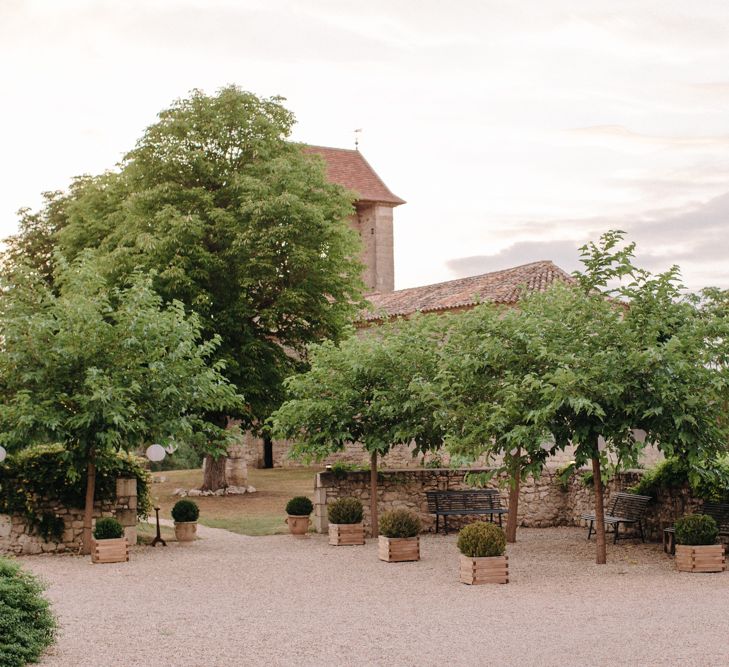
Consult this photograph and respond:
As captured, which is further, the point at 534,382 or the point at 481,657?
the point at 534,382

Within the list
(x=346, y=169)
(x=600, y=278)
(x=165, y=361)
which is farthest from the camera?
(x=346, y=169)

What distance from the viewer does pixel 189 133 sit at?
91.9ft

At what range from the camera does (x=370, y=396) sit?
1992 cm

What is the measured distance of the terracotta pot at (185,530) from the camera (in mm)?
20344

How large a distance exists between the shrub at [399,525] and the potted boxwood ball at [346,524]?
2.39m

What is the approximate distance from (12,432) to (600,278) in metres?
10.4

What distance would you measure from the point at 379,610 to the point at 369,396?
26.3 ft

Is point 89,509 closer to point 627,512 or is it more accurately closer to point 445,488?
point 445,488

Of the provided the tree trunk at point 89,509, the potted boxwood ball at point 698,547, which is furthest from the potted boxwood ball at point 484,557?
the tree trunk at point 89,509

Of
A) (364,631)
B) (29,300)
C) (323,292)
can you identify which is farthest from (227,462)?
(364,631)

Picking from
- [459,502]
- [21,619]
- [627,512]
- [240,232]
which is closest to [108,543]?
[459,502]

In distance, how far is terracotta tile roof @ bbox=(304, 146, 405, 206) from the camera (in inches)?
1948

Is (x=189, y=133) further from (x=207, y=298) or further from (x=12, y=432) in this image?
(x=12, y=432)

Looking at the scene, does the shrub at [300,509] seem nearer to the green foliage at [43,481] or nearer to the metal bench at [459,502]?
the metal bench at [459,502]
